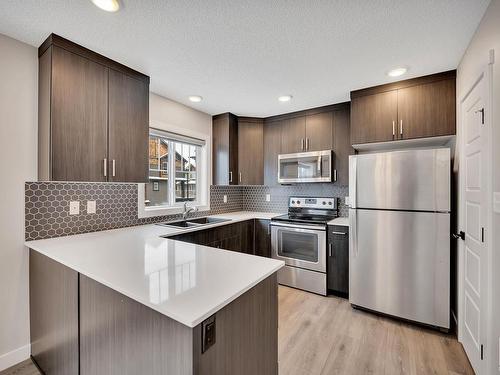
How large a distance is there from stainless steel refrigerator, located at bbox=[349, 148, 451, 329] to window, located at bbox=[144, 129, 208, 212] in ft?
6.75

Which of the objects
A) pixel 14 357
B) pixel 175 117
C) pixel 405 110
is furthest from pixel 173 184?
pixel 405 110

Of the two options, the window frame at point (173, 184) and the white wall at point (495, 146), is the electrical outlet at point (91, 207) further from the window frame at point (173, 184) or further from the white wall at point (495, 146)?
the white wall at point (495, 146)

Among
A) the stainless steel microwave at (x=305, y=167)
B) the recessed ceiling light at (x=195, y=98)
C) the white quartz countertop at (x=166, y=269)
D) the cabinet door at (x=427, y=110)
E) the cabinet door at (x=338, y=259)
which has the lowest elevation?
the cabinet door at (x=338, y=259)

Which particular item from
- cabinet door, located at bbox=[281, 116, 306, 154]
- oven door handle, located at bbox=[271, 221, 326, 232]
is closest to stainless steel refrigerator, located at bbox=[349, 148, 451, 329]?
oven door handle, located at bbox=[271, 221, 326, 232]

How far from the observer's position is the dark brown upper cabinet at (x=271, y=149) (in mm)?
3520

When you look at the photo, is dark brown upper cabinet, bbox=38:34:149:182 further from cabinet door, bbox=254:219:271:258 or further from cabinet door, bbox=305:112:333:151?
cabinet door, bbox=305:112:333:151

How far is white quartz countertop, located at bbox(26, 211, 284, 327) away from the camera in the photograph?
0.85m

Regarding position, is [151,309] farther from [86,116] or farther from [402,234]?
[402,234]

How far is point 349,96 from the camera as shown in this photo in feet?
9.03

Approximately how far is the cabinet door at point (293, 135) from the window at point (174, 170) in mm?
1177

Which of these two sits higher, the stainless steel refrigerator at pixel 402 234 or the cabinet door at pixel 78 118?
the cabinet door at pixel 78 118

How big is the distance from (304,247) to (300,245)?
0.06m

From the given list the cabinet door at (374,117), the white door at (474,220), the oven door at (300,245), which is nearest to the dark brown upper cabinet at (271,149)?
the oven door at (300,245)

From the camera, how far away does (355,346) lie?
191 cm
